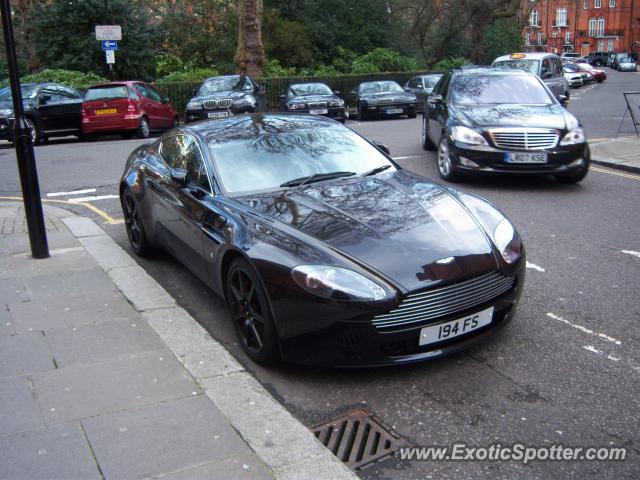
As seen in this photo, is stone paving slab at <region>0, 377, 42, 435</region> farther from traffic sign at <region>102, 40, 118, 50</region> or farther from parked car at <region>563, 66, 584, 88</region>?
parked car at <region>563, 66, 584, 88</region>

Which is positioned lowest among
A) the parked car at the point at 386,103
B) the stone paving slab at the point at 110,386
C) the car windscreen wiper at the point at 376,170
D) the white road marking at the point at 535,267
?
the parked car at the point at 386,103

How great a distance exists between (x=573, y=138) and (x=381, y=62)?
91.4 ft

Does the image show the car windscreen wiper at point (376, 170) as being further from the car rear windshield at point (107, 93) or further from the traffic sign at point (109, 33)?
the traffic sign at point (109, 33)

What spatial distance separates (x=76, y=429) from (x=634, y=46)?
382ft

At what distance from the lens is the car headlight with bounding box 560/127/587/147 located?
9.09m

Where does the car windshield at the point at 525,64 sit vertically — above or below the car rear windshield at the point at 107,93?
above

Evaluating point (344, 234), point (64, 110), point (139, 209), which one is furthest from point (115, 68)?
point (344, 234)

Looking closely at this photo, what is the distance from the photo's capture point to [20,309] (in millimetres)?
5211

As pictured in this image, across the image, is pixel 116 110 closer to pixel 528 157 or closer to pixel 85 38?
pixel 528 157

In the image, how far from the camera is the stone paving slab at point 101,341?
170 inches

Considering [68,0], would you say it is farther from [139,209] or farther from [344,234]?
[344,234]

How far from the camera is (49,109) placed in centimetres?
1841

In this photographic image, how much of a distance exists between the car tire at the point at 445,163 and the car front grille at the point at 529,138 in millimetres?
978

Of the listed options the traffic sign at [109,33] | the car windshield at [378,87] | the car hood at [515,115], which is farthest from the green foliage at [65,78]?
the car hood at [515,115]
